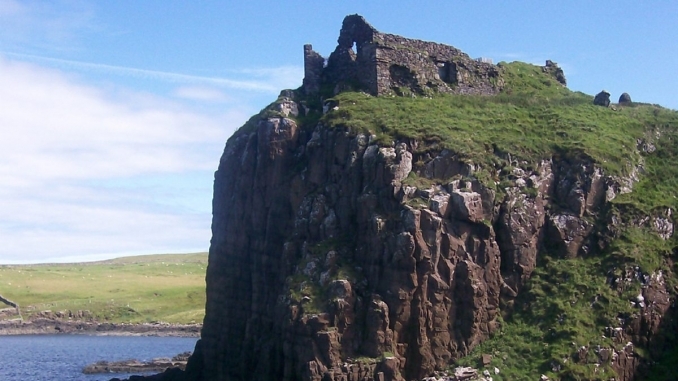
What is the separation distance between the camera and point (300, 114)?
66.9 meters

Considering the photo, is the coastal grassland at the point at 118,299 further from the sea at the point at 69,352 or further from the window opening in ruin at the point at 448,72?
the window opening in ruin at the point at 448,72

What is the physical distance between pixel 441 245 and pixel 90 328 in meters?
124

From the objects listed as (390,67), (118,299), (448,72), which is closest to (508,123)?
(448,72)

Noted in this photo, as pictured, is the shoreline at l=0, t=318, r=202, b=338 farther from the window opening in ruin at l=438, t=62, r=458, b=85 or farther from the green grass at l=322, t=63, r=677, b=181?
the green grass at l=322, t=63, r=677, b=181

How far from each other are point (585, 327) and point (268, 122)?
27717 mm

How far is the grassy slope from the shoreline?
100890 mm

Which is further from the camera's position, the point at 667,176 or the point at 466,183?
the point at 667,176

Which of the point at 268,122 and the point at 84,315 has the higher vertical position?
the point at 268,122

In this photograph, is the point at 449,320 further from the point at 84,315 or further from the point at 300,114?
the point at 84,315

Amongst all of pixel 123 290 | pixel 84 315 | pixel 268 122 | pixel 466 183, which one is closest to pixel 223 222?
pixel 268 122

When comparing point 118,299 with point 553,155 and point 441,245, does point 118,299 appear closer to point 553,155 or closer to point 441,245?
point 553,155

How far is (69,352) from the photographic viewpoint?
130 metres

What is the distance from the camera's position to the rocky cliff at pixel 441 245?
170ft

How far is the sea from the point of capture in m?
101
